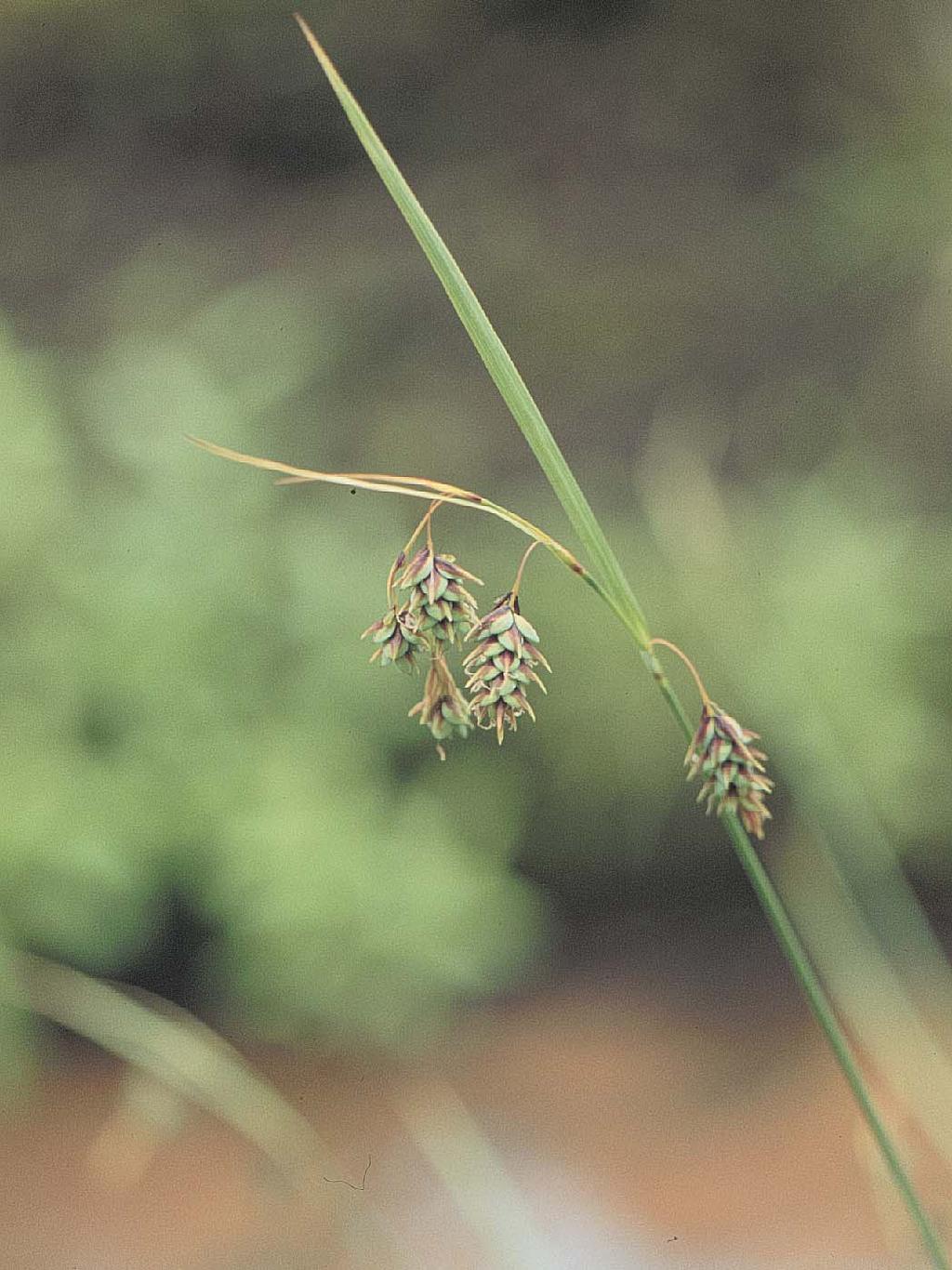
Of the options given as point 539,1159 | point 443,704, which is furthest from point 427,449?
point 443,704

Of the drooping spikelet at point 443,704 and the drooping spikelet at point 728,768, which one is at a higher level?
the drooping spikelet at point 443,704

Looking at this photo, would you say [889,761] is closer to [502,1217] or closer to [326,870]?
[326,870]

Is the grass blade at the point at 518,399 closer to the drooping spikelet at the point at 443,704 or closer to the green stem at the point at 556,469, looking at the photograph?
the green stem at the point at 556,469

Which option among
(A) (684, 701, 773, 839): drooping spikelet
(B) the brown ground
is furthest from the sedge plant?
(B) the brown ground

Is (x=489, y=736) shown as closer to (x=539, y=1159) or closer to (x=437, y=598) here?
(x=539, y=1159)

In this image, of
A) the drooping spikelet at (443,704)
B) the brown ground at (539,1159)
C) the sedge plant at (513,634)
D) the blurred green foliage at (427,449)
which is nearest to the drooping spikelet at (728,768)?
the sedge plant at (513,634)
